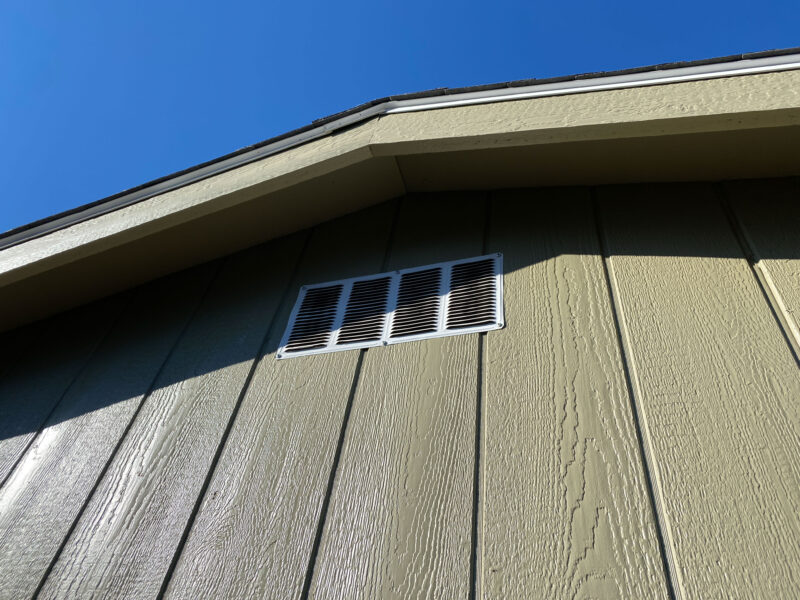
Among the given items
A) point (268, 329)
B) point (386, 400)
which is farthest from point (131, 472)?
point (386, 400)

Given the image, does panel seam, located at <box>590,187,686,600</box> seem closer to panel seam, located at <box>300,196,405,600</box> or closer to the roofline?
the roofline

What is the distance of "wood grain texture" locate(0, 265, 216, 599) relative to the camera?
5.07 feet

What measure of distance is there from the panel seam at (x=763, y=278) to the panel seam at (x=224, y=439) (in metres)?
1.27

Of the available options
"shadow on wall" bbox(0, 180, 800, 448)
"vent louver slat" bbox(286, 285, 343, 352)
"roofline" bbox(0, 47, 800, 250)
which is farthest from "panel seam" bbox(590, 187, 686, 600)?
"vent louver slat" bbox(286, 285, 343, 352)

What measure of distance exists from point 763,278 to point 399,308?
0.90 meters

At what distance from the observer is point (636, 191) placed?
6.51 ft

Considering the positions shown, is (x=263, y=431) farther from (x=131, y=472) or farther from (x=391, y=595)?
(x=391, y=595)

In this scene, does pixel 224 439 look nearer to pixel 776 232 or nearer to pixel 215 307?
pixel 215 307

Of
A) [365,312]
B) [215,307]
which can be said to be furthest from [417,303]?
[215,307]

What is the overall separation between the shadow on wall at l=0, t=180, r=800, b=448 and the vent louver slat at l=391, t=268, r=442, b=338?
22 centimetres

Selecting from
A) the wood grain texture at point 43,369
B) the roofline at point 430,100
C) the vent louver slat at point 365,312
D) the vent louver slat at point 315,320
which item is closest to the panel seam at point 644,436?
the roofline at point 430,100

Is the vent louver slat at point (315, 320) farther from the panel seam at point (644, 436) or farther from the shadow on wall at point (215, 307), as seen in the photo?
the panel seam at point (644, 436)

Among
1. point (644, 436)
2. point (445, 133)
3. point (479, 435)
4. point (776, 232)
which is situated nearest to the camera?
point (644, 436)

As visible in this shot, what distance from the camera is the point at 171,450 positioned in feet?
5.46
